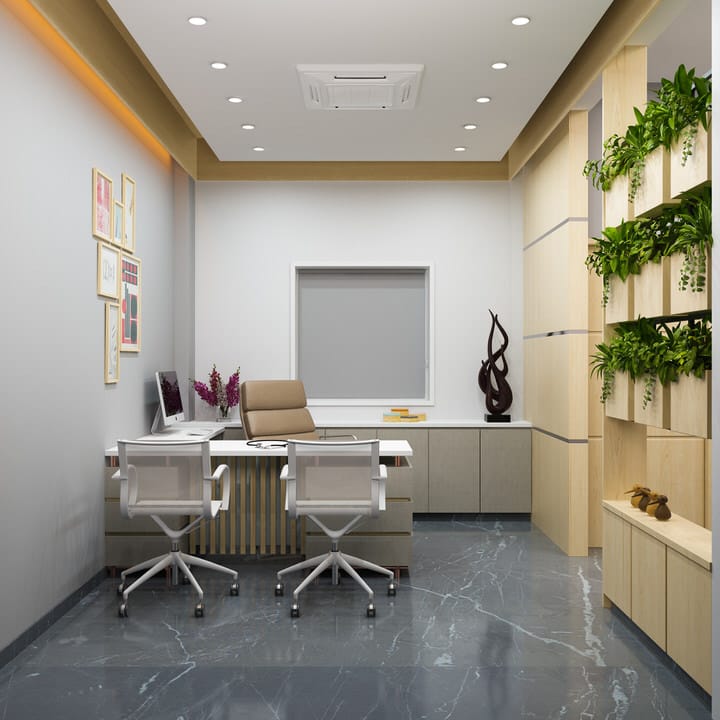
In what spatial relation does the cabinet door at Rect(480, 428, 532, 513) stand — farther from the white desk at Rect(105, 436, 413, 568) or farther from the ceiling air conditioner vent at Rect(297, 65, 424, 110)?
the ceiling air conditioner vent at Rect(297, 65, 424, 110)

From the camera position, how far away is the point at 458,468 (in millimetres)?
6656

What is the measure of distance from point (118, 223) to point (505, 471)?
390 centimetres

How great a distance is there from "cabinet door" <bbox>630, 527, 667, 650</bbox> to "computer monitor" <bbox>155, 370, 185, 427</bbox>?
11.8 ft

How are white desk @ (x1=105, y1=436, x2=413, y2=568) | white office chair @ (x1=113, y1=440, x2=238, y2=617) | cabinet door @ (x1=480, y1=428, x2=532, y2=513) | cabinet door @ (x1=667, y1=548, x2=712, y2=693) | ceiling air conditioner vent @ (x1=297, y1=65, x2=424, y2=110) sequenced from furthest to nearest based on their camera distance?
cabinet door @ (x1=480, y1=428, x2=532, y2=513), white desk @ (x1=105, y1=436, x2=413, y2=568), ceiling air conditioner vent @ (x1=297, y1=65, x2=424, y2=110), white office chair @ (x1=113, y1=440, x2=238, y2=617), cabinet door @ (x1=667, y1=548, x2=712, y2=693)

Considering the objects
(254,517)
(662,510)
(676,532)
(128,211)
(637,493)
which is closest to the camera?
(676,532)

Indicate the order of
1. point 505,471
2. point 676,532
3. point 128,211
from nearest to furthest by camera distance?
1. point 676,532
2. point 128,211
3. point 505,471

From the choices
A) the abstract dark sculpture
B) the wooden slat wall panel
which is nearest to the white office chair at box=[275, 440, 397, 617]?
the wooden slat wall panel

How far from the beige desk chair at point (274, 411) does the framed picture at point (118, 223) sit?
1423mm

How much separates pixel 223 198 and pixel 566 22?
4.08 meters

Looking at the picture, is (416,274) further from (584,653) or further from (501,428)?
(584,653)

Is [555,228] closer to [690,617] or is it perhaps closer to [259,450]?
[259,450]

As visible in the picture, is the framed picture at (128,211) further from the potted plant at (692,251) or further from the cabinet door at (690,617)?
the cabinet door at (690,617)

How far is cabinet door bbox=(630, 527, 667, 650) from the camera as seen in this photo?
3391mm

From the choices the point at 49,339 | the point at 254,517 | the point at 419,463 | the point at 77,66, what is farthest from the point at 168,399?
the point at 77,66
